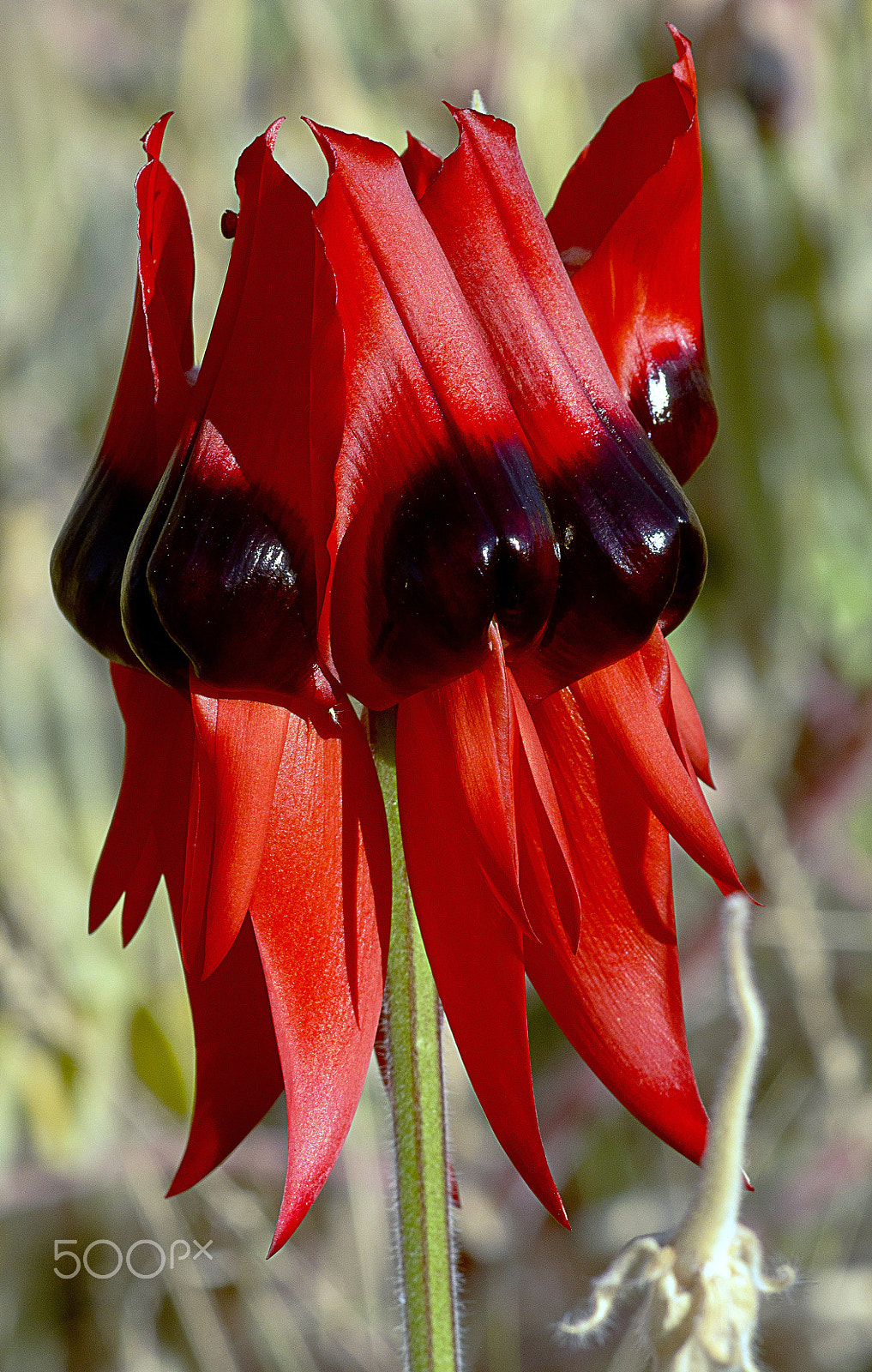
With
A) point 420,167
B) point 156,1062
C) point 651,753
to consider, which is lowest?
point 156,1062

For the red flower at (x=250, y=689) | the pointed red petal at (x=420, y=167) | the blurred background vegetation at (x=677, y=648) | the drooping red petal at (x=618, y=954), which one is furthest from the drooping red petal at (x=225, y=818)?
the blurred background vegetation at (x=677, y=648)

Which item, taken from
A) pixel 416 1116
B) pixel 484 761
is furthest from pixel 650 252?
pixel 416 1116

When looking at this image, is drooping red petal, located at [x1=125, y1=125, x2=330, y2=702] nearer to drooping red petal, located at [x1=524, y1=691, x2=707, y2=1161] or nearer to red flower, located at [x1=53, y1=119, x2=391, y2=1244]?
red flower, located at [x1=53, y1=119, x2=391, y2=1244]

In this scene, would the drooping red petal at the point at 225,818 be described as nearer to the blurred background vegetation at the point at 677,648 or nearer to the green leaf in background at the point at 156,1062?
the blurred background vegetation at the point at 677,648

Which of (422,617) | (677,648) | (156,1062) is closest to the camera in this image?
(422,617)

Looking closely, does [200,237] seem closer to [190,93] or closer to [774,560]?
[190,93]

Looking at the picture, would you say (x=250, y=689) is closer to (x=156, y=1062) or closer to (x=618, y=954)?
(x=618, y=954)
